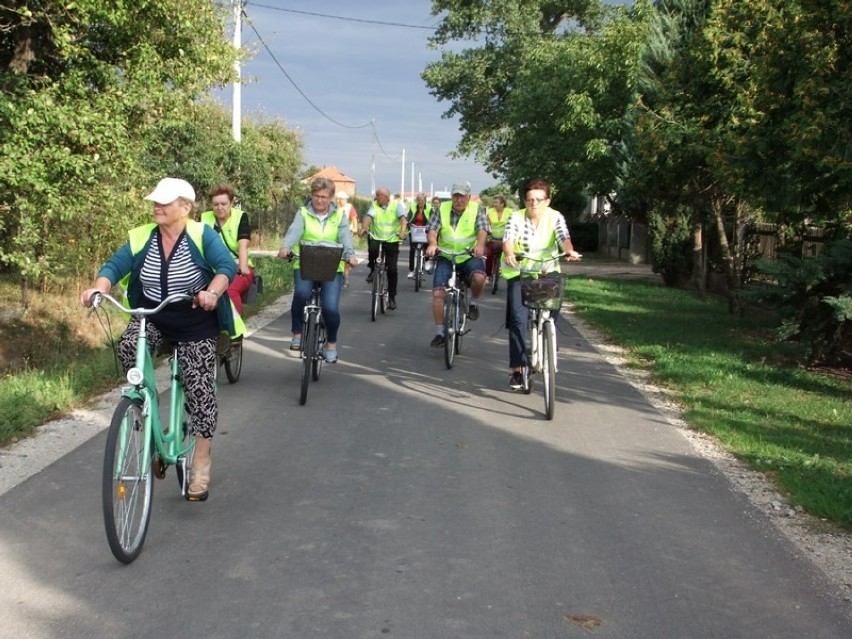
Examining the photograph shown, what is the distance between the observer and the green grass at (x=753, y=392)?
6.64 m

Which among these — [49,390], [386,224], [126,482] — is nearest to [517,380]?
[49,390]

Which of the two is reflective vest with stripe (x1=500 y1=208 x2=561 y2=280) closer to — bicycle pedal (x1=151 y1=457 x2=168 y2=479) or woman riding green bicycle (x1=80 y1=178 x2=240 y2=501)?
woman riding green bicycle (x1=80 y1=178 x2=240 y2=501)

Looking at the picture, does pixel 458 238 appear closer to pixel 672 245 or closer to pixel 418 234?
pixel 418 234

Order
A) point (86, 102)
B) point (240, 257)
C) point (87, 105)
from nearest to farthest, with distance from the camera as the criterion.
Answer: point (240, 257) < point (87, 105) < point (86, 102)

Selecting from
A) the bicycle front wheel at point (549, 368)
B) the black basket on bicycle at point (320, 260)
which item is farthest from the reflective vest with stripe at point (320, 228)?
the bicycle front wheel at point (549, 368)

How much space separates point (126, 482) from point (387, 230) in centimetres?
1155

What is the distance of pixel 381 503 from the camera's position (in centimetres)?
577

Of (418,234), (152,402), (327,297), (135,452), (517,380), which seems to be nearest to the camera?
(135,452)

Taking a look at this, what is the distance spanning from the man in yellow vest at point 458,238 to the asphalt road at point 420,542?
2.82 metres

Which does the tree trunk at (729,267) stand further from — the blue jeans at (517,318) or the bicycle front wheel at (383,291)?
the blue jeans at (517,318)

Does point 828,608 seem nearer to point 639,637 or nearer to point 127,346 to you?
point 639,637

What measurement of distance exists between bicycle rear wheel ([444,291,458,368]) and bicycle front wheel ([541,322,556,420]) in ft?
6.86

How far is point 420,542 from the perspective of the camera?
5105 mm

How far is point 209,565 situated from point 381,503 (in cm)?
129
